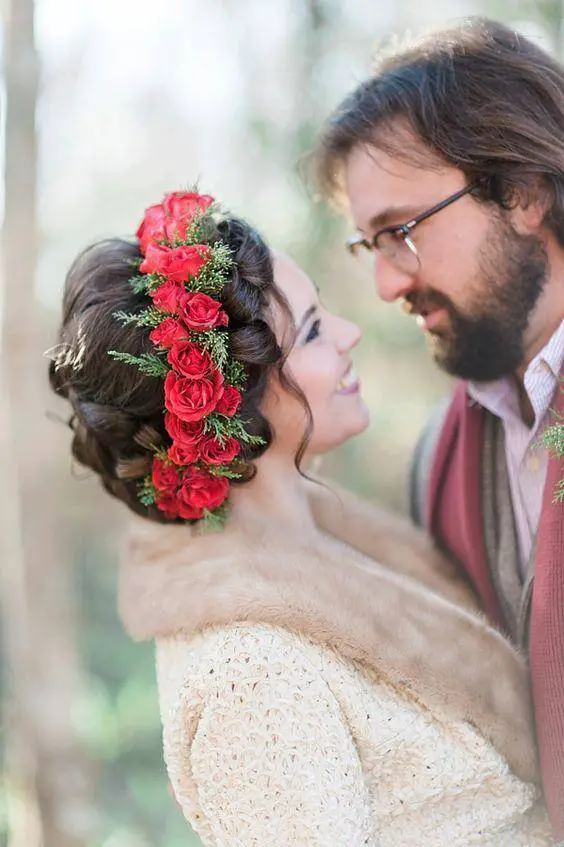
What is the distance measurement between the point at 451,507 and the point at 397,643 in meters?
0.73

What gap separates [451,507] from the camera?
254cm

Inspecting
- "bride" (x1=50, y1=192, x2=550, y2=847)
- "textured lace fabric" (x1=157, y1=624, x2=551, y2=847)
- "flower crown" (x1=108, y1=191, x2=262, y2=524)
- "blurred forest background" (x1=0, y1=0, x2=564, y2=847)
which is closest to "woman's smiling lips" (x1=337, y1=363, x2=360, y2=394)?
"bride" (x1=50, y1=192, x2=550, y2=847)

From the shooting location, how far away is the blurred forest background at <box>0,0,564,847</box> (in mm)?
3635

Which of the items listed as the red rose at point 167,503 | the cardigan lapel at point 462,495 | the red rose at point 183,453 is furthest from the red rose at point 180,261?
the cardigan lapel at point 462,495

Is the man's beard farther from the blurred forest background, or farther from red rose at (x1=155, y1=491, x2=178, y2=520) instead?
the blurred forest background

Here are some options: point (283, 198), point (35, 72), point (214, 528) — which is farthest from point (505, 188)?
point (283, 198)

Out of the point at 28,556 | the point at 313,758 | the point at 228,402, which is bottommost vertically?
the point at 28,556

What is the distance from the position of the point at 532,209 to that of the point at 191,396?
1.10 meters

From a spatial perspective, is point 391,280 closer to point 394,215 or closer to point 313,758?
point 394,215

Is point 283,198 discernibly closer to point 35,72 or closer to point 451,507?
point 35,72

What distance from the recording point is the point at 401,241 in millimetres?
2377

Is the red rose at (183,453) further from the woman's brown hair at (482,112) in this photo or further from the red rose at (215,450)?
the woman's brown hair at (482,112)

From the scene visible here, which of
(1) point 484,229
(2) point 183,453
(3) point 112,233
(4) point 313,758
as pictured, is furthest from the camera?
(3) point 112,233

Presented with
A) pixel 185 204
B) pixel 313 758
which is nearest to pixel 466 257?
pixel 185 204
